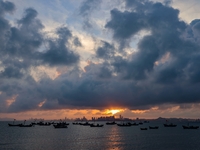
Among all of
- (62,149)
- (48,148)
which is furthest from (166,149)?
(48,148)

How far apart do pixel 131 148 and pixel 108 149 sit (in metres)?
7.87

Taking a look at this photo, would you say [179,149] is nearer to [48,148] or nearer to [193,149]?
[193,149]

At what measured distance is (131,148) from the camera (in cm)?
7644

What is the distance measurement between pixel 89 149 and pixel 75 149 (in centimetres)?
429

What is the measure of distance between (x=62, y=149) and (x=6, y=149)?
17198mm

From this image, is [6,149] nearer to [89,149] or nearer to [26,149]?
[26,149]

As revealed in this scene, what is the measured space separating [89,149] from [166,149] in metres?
23.8

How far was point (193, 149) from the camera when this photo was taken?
2982 inches

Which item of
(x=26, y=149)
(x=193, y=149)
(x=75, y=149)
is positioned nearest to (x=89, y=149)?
(x=75, y=149)

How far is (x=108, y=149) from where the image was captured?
7394 cm

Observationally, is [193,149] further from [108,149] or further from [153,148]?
[108,149]

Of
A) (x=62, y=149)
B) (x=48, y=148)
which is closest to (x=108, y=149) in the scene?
(x=62, y=149)

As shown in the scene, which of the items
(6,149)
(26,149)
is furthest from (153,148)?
(6,149)

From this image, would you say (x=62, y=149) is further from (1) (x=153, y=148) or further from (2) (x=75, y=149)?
(1) (x=153, y=148)
